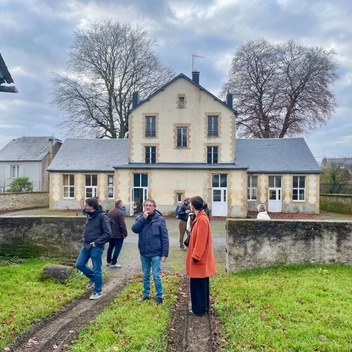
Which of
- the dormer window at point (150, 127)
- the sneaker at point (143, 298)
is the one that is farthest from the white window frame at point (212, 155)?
the sneaker at point (143, 298)

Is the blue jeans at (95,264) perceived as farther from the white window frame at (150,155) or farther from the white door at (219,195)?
the white window frame at (150,155)

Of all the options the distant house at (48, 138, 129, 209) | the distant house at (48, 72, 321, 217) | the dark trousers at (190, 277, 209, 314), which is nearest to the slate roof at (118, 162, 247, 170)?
the distant house at (48, 72, 321, 217)

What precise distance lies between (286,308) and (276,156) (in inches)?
945

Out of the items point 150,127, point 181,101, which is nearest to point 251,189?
point 181,101

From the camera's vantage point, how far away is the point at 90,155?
29375mm

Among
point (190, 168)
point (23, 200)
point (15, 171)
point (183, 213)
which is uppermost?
point (15, 171)

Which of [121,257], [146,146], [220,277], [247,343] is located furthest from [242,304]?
[146,146]

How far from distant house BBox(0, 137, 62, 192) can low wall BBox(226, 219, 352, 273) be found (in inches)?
1356

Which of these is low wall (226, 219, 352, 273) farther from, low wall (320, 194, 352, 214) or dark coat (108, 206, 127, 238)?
low wall (320, 194, 352, 214)

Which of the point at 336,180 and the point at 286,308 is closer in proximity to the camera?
the point at 286,308

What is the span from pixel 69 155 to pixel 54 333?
2621 centimetres

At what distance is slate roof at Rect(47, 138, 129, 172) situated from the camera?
28.0 meters

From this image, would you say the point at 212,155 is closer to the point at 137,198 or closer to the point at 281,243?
the point at 137,198

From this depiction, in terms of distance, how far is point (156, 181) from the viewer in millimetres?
25359
